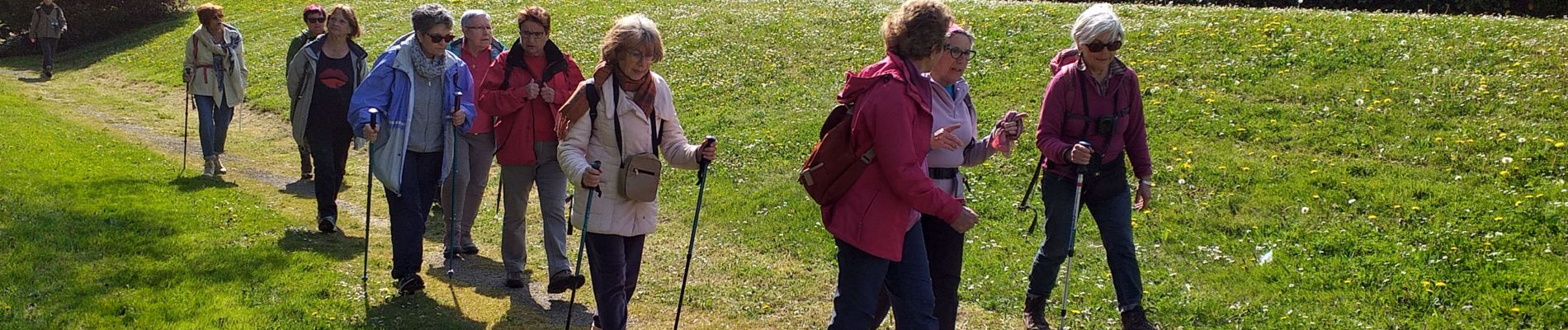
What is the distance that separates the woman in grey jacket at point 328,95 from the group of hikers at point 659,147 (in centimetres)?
3

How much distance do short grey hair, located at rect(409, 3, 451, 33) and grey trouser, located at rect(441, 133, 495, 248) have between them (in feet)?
3.13

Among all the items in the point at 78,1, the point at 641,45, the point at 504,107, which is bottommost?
the point at 78,1

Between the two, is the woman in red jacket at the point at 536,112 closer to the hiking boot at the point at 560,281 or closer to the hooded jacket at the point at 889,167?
the hiking boot at the point at 560,281

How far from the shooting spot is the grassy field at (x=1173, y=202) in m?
6.87

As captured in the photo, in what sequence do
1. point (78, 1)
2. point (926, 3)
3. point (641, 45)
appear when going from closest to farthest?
point (926, 3) < point (641, 45) < point (78, 1)

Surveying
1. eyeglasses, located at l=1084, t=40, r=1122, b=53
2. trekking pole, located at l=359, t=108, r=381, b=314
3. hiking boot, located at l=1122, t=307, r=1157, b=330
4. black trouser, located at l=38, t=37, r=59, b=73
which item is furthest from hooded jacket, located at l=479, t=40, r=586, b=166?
black trouser, located at l=38, t=37, r=59, b=73

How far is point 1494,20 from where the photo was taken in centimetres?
1334

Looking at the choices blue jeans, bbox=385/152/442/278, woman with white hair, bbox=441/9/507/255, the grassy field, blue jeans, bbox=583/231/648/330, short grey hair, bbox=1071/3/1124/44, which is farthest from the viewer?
woman with white hair, bbox=441/9/507/255

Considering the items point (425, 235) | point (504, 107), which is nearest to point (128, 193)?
point (425, 235)

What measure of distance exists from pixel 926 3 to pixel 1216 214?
478 cm

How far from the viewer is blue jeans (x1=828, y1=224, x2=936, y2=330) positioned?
488cm

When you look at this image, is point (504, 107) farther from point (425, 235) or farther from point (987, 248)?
point (987, 248)

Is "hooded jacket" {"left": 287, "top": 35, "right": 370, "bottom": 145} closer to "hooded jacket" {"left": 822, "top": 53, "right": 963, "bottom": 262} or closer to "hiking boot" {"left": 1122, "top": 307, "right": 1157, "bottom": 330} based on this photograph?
"hooded jacket" {"left": 822, "top": 53, "right": 963, "bottom": 262}

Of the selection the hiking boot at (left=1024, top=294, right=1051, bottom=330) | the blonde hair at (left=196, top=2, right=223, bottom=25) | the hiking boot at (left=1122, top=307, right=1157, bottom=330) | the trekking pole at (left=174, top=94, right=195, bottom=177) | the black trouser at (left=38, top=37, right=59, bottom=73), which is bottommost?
the black trouser at (left=38, top=37, right=59, bottom=73)
